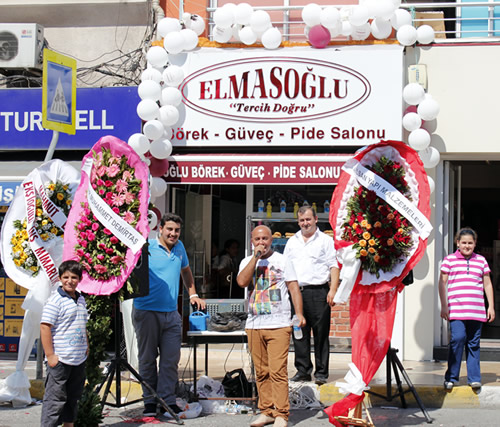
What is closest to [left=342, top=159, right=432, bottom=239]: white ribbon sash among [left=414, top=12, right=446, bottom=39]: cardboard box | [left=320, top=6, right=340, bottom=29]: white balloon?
[left=320, top=6, right=340, bottom=29]: white balloon

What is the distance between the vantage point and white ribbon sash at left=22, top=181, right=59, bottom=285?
8.53 meters

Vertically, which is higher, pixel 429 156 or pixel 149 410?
pixel 429 156

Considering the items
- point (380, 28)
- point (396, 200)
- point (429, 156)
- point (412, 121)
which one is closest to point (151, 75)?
point (380, 28)

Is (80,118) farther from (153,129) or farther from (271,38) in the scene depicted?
(271,38)

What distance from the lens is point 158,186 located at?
35.4 ft

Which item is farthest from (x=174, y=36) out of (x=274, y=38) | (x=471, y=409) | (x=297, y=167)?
(x=471, y=409)

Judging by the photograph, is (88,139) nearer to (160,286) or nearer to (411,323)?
(160,286)

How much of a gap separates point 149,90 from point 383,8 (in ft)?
10.8

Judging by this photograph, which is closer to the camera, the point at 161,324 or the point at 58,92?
the point at 161,324

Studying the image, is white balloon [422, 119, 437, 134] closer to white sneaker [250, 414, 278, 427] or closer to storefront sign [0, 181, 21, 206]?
white sneaker [250, 414, 278, 427]

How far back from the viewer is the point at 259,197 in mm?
11758

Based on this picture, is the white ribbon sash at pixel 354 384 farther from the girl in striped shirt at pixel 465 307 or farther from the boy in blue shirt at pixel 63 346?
the boy in blue shirt at pixel 63 346

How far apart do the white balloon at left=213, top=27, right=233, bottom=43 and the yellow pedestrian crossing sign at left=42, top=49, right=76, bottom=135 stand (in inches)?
107

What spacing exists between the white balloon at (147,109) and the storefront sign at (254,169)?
29.8 inches
